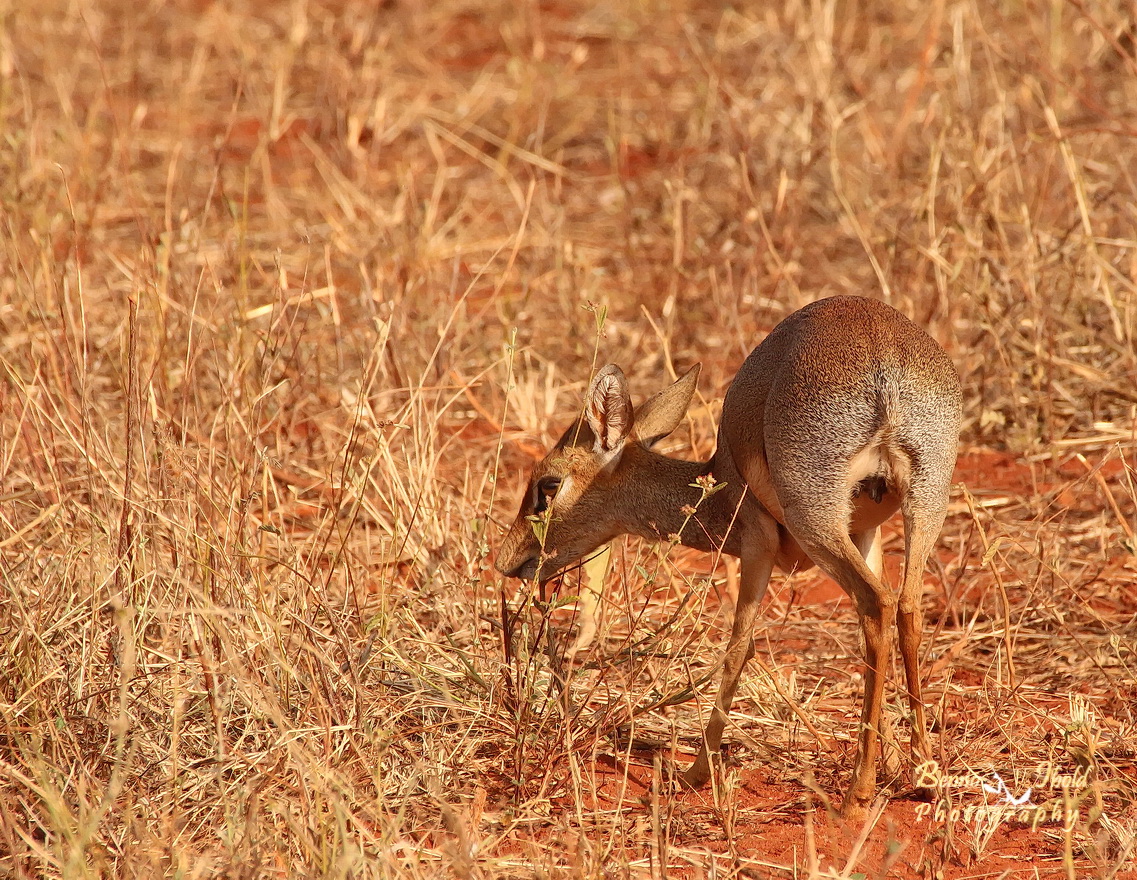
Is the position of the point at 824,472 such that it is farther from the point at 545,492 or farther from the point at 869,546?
the point at 545,492

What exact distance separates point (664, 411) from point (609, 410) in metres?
0.20

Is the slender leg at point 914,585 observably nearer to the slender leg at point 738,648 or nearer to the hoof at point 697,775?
the slender leg at point 738,648

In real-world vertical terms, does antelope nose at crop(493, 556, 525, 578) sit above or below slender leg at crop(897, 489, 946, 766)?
below

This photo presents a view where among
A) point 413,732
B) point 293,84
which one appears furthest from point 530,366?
point 293,84

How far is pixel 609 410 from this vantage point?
402cm

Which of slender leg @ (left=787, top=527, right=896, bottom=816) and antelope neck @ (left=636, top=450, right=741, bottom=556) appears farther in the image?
antelope neck @ (left=636, top=450, right=741, bottom=556)

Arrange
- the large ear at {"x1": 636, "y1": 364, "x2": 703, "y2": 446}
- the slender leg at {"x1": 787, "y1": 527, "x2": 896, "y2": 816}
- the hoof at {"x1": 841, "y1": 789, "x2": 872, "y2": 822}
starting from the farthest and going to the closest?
the large ear at {"x1": 636, "y1": 364, "x2": 703, "y2": 446} < the hoof at {"x1": 841, "y1": 789, "x2": 872, "y2": 822} < the slender leg at {"x1": 787, "y1": 527, "x2": 896, "y2": 816}

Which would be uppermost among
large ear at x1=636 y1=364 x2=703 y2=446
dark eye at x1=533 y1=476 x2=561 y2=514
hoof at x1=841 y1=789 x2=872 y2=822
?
large ear at x1=636 y1=364 x2=703 y2=446

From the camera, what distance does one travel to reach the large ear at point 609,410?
3.92 metres

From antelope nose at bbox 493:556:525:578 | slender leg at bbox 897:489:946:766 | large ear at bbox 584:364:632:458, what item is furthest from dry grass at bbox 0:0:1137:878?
large ear at bbox 584:364:632:458

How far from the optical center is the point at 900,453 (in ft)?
11.3

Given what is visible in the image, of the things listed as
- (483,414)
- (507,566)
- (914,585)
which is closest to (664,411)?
(507,566)

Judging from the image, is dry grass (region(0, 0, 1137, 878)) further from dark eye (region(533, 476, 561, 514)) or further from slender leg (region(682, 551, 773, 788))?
dark eye (region(533, 476, 561, 514))

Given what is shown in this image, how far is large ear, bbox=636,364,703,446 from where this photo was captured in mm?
4109
